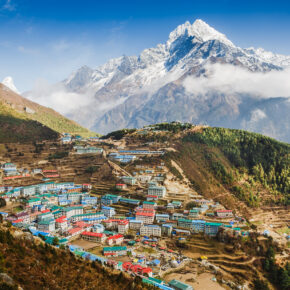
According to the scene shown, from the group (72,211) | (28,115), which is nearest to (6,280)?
(72,211)

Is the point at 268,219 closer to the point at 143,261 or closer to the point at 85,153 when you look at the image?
the point at 143,261

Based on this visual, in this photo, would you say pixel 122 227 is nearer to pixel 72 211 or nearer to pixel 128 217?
pixel 128 217

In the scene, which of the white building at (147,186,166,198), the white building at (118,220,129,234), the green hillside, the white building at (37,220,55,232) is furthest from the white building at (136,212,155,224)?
the green hillside

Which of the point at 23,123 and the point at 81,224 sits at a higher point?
the point at 23,123

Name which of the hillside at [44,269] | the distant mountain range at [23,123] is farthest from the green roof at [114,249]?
the distant mountain range at [23,123]

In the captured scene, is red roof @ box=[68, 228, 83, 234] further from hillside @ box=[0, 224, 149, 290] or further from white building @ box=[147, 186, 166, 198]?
hillside @ box=[0, 224, 149, 290]

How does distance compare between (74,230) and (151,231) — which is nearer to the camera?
(74,230)

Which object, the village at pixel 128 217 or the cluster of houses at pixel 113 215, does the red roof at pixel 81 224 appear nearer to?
the cluster of houses at pixel 113 215
